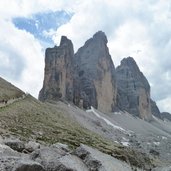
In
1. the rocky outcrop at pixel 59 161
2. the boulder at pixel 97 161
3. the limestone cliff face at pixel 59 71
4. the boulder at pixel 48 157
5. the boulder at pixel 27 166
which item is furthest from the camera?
the limestone cliff face at pixel 59 71

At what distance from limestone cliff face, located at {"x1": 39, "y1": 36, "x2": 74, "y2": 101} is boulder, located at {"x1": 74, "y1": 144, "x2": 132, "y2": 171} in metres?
158

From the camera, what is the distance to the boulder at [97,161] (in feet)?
48.1

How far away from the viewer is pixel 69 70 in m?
190

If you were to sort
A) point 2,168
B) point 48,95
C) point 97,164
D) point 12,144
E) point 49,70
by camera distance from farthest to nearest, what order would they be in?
point 49,70 < point 48,95 < point 12,144 < point 97,164 < point 2,168

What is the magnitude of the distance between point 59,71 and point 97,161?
560ft

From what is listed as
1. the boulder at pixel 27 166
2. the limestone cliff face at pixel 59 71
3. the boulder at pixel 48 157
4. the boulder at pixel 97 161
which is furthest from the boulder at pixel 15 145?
the limestone cliff face at pixel 59 71

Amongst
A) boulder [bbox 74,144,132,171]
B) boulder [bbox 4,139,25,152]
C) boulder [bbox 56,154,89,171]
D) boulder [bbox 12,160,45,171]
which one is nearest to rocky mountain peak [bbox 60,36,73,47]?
boulder [bbox 4,139,25,152]

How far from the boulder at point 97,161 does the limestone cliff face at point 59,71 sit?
158 meters

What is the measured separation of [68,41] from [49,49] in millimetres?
9043

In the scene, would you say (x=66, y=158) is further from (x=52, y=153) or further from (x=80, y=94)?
(x=80, y=94)

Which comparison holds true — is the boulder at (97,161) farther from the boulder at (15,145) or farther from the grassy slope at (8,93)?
the grassy slope at (8,93)

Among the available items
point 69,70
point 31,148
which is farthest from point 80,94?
point 31,148

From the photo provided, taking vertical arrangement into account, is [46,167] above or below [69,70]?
below

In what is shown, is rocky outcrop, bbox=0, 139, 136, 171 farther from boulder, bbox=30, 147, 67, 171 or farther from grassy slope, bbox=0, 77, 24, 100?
grassy slope, bbox=0, 77, 24, 100
